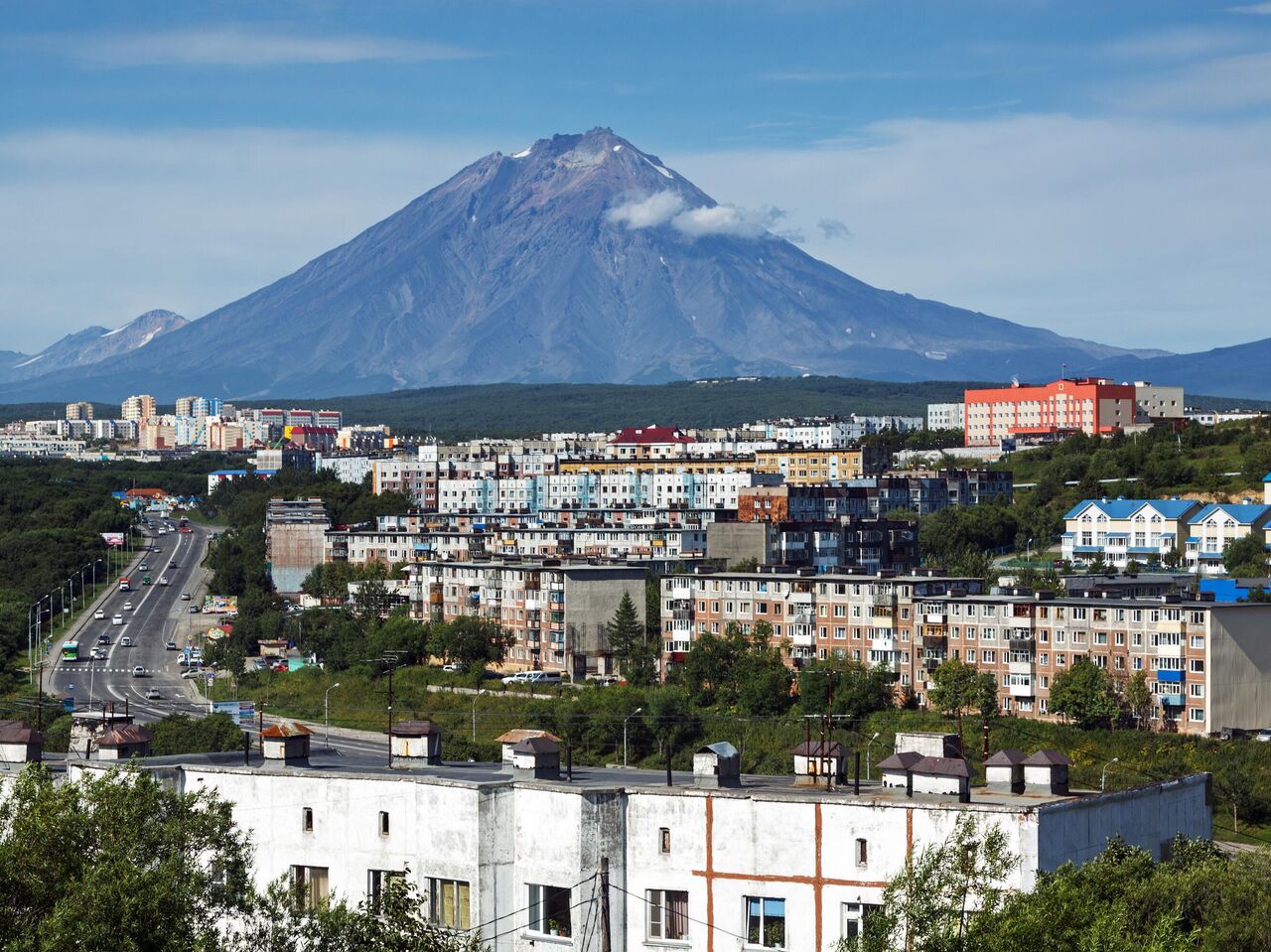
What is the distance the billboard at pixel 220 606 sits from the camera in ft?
338

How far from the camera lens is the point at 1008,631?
64.2 m

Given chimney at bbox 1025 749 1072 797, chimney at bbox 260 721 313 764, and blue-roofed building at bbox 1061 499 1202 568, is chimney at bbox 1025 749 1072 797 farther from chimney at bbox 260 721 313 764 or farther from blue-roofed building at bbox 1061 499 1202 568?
blue-roofed building at bbox 1061 499 1202 568

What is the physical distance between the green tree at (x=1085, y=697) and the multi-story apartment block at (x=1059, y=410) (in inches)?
3719

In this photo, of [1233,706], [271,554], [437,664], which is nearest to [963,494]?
[271,554]

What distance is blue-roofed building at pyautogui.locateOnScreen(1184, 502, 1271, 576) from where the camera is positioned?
89.7m

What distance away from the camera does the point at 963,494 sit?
385ft

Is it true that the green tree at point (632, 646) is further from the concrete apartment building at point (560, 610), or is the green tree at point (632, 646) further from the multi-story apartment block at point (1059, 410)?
the multi-story apartment block at point (1059, 410)

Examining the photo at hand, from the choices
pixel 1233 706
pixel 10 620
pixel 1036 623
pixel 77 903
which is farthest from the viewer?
pixel 10 620

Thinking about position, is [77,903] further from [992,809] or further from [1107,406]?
[1107,406]

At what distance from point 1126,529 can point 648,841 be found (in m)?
76.2

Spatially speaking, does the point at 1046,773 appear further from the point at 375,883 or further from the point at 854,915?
the point at 375,883

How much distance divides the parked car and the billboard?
30470mm

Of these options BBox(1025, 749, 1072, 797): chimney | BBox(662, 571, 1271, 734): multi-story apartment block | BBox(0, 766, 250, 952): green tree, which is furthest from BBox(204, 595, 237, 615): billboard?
BBox(0, 766, 250, 952): green tree

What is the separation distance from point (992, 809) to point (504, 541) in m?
81.0
